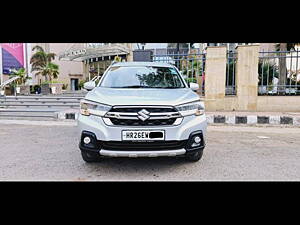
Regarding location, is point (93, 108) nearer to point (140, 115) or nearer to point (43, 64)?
point (140, 115)

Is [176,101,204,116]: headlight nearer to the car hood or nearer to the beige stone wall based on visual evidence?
the car hood

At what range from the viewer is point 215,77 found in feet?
28.3

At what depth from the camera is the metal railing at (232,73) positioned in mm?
8906

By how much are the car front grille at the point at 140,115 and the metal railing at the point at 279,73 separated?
6.75 m

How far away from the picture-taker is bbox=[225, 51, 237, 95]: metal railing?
8906mm

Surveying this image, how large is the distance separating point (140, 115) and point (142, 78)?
49.2 inches

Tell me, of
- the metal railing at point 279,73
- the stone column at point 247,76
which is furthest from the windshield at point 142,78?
A: the metal railing at point 279,73

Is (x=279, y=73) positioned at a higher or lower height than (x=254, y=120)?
higher

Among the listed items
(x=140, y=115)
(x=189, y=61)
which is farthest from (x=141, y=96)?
(x=189, y=61)

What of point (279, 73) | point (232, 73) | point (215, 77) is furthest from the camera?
point (232, 73)

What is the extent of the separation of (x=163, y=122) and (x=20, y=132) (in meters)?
4.95

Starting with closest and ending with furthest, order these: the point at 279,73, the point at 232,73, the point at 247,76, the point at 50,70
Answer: the point at 247,76 → the point at 279,73 → the point at 232,73 → the point at 50,70

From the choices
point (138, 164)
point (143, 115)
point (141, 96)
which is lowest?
point (138, 164)
